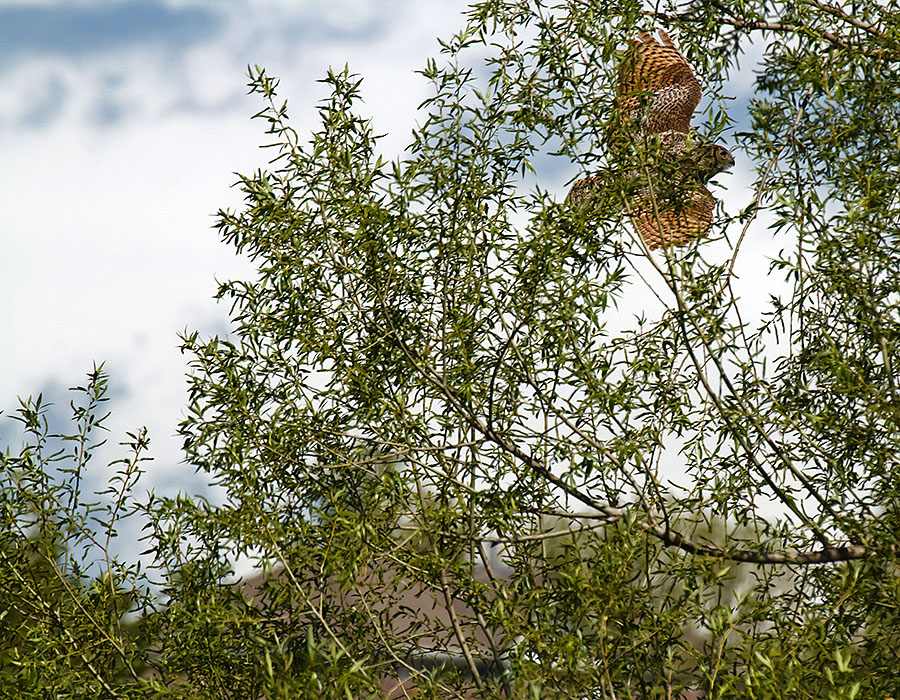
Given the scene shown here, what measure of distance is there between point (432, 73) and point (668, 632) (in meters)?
2.50

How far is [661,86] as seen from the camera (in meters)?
4.43

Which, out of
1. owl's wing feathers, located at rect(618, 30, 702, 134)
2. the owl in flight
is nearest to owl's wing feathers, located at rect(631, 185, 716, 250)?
the owl in flight

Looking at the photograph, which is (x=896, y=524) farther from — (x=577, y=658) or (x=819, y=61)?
(x=819, y=61)

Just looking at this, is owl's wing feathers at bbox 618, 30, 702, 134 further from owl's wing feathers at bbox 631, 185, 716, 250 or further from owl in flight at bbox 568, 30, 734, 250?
owl's wing feathers at bbox 631, 185, 716, 250

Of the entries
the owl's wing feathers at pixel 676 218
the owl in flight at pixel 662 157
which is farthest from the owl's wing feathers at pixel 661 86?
the owl's wing feathers at pixel 676 218

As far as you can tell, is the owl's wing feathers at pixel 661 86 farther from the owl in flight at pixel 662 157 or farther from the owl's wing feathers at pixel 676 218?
the owl's wing feathers at pixel 676 218

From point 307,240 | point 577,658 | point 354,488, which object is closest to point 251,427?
point 354,488

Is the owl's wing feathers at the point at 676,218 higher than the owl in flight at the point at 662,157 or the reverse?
the reverse

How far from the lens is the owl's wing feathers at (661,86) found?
13.8 feet

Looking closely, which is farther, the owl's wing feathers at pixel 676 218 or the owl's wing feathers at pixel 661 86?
the owl's wing feathers at pixel 661 86

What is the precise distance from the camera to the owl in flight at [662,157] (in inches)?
160

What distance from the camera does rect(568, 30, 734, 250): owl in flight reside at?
407cm

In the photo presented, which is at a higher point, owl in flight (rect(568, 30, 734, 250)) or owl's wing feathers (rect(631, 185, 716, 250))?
owl in flight (rect(568, 30, 734, 250))

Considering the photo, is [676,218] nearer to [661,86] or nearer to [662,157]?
[662,157]
